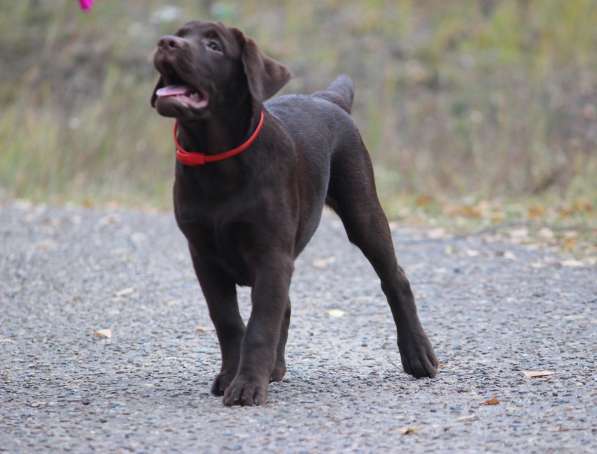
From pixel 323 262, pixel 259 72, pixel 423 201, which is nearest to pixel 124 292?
pixel 323 262

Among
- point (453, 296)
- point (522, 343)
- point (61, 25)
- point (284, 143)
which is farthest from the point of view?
point (61, 25)

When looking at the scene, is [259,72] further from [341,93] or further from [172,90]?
[341,93]

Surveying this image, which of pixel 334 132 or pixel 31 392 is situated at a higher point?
pixel 334 132

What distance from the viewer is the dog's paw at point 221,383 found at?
488 centimetres

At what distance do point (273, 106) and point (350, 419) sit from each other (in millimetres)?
1560

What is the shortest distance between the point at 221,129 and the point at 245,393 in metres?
1.03

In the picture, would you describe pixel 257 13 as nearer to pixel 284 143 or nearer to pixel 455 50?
pixel 455 50

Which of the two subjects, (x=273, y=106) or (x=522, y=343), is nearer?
(x=273, y=106)

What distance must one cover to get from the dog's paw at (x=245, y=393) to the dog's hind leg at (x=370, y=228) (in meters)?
0.90

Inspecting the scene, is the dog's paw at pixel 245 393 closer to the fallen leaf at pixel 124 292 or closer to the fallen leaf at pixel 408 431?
the fallen leaf at pixel 408 431

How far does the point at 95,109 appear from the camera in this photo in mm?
14359

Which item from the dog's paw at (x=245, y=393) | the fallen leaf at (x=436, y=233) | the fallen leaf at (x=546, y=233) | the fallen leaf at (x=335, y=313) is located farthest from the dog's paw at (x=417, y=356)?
the fallen leaf at (x=436, y=233)

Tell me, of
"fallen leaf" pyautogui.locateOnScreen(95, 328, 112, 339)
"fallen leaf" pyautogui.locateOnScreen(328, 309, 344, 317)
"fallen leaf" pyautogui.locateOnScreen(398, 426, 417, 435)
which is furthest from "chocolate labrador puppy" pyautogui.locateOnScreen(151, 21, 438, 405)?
"fallen leaf" pyautogui.locateOnScreen(328, 309, 344, 317)

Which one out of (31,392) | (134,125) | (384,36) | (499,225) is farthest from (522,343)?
(384,36)
